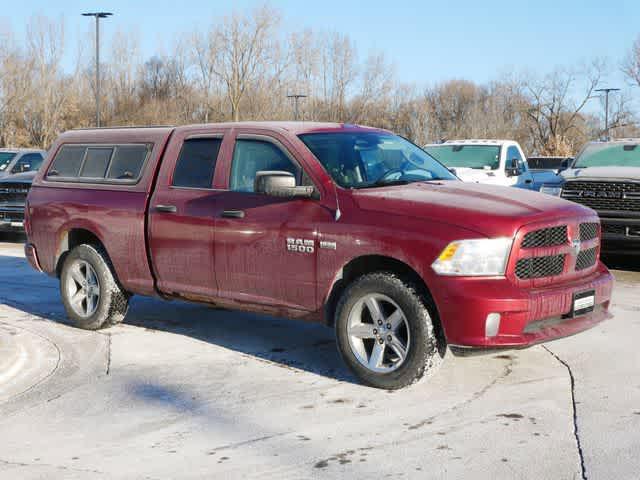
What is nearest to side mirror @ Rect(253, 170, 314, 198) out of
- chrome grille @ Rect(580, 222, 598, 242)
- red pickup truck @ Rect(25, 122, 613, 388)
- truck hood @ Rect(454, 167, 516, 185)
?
red pickup truck @ Rect(25, 122, 613, 388)

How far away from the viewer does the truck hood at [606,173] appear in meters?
11.5

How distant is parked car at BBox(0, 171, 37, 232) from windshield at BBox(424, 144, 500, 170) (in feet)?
24.1

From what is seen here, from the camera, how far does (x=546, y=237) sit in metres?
6.00

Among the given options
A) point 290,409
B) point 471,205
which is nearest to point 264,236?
point 290,409

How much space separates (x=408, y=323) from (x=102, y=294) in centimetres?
332

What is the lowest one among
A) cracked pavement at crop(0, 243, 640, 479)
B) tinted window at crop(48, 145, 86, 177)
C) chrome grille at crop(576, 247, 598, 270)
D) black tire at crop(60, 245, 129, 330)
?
cracked pavement at crop(0, 243, 640, 479)

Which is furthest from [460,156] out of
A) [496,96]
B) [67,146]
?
[496,96]

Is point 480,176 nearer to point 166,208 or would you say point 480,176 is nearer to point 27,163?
point 166,208

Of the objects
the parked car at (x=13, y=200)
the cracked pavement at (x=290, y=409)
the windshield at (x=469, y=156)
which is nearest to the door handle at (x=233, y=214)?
the cracked pavement at (x=290, y=409)

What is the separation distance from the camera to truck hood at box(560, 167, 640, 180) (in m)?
11.5

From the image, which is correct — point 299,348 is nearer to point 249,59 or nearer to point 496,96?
point 249,59

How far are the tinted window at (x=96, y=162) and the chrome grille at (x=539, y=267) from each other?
4065 millimetres

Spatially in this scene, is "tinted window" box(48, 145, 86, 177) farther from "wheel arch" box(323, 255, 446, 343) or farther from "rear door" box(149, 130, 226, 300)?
"wheel arch" box(323, 255, 446, 343)

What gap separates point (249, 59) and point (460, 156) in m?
46.9
